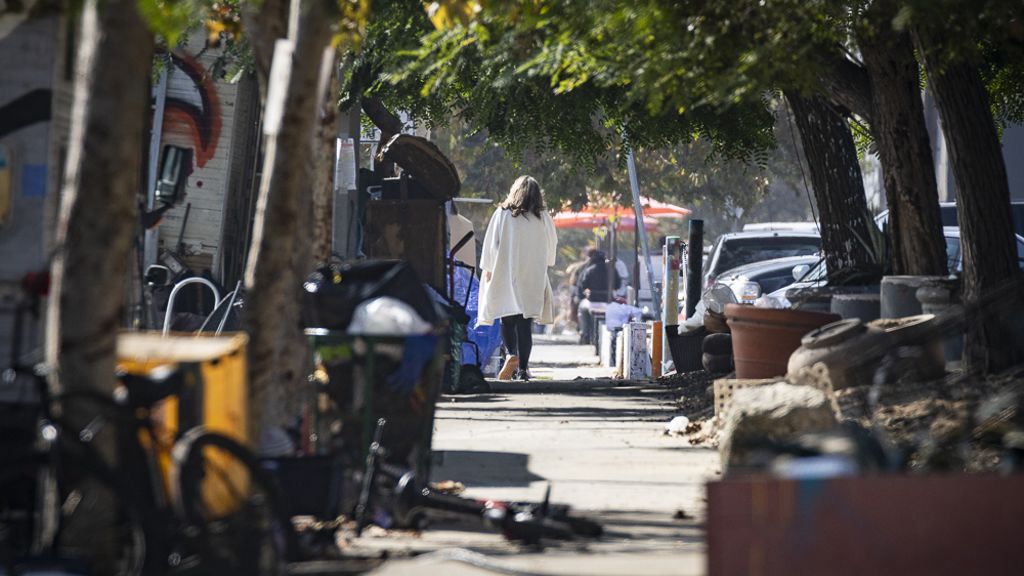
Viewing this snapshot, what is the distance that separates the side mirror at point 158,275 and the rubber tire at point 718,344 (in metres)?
4.96

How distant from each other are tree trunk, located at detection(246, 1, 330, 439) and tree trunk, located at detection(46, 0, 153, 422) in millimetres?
942

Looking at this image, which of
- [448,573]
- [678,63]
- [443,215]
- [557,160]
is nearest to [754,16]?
[678,63]

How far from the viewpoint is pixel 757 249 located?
825 inches

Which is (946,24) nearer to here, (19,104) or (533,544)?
(533,544)

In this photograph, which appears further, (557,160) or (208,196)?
(557,160)

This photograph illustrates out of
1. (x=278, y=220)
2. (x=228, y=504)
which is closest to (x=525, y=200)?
(x=278, y=220)

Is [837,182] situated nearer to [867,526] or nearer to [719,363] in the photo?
[719,363]

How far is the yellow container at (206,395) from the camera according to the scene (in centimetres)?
550

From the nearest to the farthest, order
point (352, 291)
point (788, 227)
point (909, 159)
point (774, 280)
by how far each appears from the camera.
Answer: point (352, 291), point (909, 159), point (774, 280), point (788, 227)

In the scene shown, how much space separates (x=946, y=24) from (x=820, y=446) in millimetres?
4068

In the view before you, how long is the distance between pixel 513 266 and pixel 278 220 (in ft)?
32.0

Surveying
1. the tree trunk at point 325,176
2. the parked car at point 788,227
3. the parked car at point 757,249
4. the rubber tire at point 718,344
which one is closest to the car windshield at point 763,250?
the parked car at point 757,249

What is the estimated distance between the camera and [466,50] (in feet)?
40.8

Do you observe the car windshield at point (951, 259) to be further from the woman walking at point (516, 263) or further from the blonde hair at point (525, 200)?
the blonde hair at point (525, 200)
